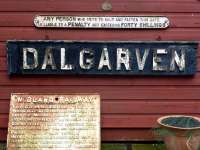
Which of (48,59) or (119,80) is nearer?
(48,59)

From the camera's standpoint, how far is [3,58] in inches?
200

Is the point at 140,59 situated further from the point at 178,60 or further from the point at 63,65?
the point at 63,65

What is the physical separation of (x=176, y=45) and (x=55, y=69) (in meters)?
1.30

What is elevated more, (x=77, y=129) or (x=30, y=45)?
(x=30, y=45)

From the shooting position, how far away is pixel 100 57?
16.5 ft

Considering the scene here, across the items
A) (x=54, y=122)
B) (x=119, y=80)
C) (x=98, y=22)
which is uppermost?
(x=98, y=22)

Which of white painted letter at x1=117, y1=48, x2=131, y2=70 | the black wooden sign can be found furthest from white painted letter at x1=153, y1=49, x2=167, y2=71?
white painted letter at x1=117, y1=48, x2=131, y2=70

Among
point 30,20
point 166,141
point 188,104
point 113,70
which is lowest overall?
point 166,141

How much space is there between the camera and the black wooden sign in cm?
502

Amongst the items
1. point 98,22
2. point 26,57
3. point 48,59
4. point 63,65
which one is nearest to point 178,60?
point 98,22

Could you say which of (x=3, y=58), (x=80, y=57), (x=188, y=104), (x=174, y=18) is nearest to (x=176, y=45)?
(x=174, y=18)

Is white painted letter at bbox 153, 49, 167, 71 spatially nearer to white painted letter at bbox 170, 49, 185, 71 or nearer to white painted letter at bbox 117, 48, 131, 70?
white painted letter at bbox 170, 49, 185, 71

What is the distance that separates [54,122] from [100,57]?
83cm

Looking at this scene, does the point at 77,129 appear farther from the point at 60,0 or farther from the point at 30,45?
the point at 60,0
